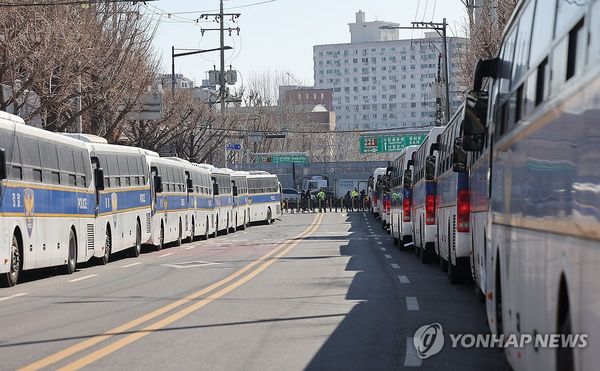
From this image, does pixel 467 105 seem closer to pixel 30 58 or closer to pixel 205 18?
pixel 30 58

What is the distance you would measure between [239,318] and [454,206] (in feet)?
20.5

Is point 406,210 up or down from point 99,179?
down

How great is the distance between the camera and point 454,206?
1945 centimetres

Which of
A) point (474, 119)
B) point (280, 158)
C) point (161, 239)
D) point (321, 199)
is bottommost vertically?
point (321, 199)

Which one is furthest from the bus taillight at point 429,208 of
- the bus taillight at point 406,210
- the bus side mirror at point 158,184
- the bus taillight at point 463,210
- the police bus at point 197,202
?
the police bus at point 197,202

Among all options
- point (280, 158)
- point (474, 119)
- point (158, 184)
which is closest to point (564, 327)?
point (474, 119)

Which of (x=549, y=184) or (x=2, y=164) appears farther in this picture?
(x=2, y=164)

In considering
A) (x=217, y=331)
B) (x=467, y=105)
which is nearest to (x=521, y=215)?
(x=467, y=105)

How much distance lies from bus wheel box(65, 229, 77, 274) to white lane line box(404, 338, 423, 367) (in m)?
14.8

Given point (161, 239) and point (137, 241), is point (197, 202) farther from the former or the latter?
point (137, 241)

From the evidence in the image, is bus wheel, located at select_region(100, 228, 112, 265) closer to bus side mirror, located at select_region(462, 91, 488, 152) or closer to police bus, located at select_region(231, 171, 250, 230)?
bus side mirror, located at select_region(462, 91, 488, 152)

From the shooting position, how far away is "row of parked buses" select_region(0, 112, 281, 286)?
20984 mm

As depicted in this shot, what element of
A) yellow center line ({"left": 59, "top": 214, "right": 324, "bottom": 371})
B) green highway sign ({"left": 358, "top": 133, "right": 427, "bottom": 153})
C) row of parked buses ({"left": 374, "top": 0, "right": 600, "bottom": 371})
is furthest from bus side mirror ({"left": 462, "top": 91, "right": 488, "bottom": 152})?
green highway sign ({"left": 358, "top": 133, "right": 427, "bottom": 153})

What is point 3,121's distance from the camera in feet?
67.1
